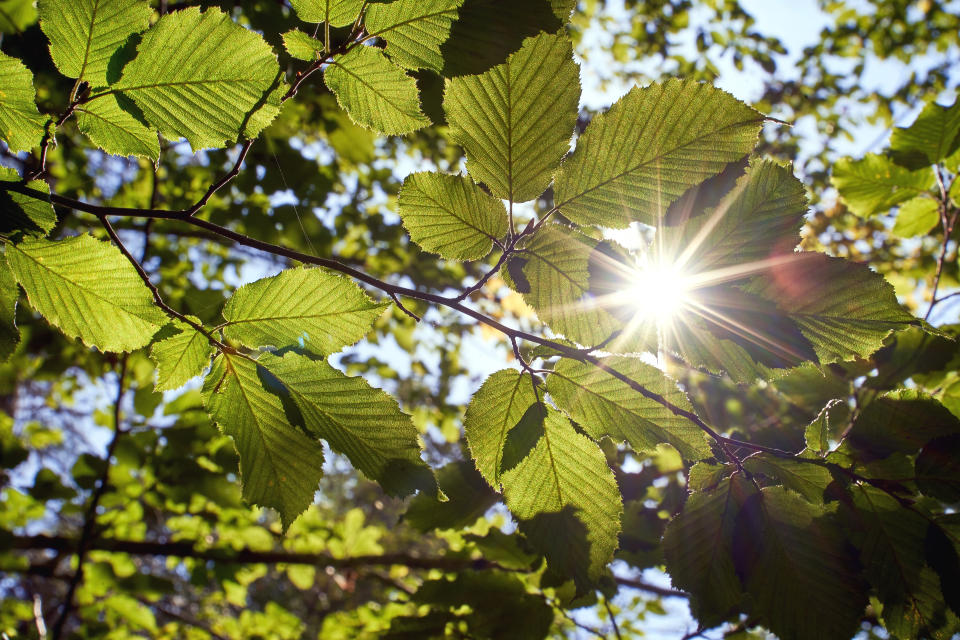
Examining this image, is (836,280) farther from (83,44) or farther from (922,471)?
(83,44)

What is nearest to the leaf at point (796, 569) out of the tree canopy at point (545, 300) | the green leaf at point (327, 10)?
the tree canopy at point (545, 300)

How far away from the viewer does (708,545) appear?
0.73 metres

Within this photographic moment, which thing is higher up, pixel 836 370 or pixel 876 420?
pixel 836 370

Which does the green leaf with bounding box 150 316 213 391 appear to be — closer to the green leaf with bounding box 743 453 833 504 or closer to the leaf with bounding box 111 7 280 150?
the leaf with bounding box 111 7 280 150

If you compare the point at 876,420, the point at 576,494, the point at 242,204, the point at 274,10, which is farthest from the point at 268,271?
the point at 876,420

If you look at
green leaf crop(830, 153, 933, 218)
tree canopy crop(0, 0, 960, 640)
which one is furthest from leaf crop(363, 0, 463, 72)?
green leaf crop(830, 153, 933, 218)

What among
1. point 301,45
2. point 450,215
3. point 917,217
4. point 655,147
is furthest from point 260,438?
point 917,217

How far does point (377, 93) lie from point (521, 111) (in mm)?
194

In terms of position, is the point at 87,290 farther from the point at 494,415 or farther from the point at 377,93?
the point at 494,415

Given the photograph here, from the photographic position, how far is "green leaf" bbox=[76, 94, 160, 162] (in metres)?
0.61

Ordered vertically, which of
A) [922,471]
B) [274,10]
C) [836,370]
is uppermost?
[274,10]

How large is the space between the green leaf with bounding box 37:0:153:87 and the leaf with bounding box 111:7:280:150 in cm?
2

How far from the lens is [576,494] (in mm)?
708

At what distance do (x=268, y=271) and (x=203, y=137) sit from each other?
2.73 metres
